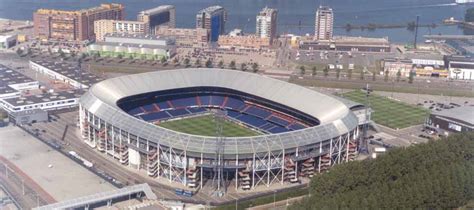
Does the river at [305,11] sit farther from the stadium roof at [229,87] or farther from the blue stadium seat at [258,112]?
the blue stadium seat at [258,112]

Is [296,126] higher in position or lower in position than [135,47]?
lower

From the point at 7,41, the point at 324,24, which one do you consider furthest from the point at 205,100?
the point at 324,24

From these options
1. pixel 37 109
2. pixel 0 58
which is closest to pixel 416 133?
pixel 37 109

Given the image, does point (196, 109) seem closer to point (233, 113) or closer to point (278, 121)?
point (233, 113)

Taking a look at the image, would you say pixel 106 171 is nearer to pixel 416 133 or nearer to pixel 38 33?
pixel 416 133


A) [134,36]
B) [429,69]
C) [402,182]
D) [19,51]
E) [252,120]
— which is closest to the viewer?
[402,182]

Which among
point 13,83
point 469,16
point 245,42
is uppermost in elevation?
point 469,16

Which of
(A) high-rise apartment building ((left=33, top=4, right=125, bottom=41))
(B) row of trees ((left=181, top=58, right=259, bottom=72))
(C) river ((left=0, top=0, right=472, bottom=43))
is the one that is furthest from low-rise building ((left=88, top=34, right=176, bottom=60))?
(C) river ((left=0, top=0, right=472, bottom=43))
